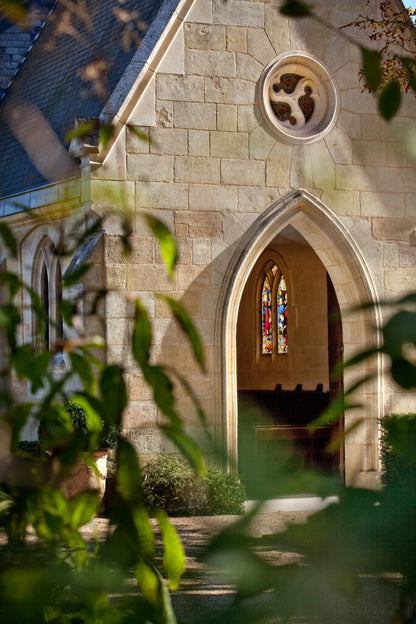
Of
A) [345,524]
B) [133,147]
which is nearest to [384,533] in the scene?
[345,524]

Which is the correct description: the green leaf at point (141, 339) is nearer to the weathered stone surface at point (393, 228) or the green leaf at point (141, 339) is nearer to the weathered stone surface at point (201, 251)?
the weathered stone surface at point (201, 251)

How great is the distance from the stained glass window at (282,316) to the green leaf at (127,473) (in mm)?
16710

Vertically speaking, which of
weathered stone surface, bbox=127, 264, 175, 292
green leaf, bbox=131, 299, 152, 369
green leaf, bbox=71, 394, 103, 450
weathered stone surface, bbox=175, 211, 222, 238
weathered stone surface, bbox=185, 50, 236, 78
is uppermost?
weathered stone surface, bbox=185, 50, 236, 78

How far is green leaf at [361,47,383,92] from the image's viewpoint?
746 mm

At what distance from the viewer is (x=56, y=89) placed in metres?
12.1

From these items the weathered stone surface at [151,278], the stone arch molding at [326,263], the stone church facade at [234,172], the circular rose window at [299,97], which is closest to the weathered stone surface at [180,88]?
the stone church facade at [234,172]

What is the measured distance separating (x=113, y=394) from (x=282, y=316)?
55.6 feet

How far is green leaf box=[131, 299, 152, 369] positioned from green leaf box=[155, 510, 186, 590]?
13 cm

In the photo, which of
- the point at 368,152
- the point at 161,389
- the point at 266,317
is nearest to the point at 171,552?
the point at 161,389

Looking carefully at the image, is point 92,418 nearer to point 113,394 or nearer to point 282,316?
point 113,394

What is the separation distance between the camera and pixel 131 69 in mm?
8992

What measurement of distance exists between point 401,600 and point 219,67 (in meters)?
9.19

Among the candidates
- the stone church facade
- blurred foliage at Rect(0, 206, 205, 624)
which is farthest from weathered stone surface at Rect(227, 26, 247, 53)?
blurred foliage at Rect(0, 206, 205, 624)

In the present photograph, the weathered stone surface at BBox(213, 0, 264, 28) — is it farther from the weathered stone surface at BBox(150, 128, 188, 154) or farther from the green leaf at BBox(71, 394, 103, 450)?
the green leaf at BBox(71, 394, 103, 450)
